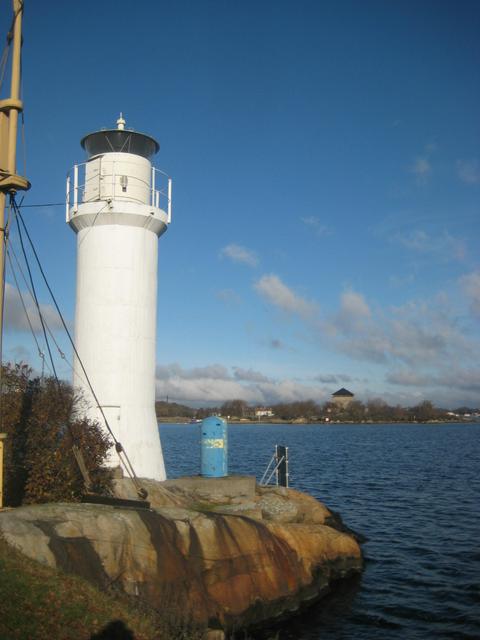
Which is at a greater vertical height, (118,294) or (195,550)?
(118,294)

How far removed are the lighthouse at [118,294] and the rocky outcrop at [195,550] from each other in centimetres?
238

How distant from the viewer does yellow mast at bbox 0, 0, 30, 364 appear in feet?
39.0

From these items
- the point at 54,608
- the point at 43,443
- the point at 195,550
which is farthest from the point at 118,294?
the point at 54,608

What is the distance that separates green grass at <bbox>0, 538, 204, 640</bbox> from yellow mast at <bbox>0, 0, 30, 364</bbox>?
4835 mm

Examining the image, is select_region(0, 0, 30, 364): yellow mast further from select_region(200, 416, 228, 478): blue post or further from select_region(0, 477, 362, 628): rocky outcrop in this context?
select_region(200, 416, 228, 478): blue post

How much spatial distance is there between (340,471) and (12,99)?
3767 centimetres

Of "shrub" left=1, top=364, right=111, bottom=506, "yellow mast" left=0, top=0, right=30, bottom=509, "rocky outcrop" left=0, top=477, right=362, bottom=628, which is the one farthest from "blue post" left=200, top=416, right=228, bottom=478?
"yellow mast" left=0, top=0, right=30, bottom=509

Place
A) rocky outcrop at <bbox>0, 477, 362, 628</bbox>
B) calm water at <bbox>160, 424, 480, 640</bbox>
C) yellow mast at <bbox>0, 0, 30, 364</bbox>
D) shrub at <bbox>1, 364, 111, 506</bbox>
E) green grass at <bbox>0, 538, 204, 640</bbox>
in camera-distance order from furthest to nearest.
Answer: calm water at <bbox>160, 424, 480, 640</bbox> → shrub at <bbox>1, 364, 111, 506</bbox> → yellow mast at <bbox>0, 0, 30, 364</bbox> → rocky outcrop at <bbox>0, 477, 362, 628</bbox> → green grass at <bbox>0, 538, 204, 640</bbox>

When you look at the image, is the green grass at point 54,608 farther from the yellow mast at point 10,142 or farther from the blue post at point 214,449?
the blue post at point 214,449

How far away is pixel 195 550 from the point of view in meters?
13.5

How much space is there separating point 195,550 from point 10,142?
9.31m

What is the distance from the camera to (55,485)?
14047 mm

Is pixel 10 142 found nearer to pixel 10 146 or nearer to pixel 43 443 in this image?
pixel 10 146

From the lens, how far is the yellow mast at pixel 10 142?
11898 millimetres
